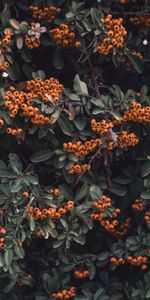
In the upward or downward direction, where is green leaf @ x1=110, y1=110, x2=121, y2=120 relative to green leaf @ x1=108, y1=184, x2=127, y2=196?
upward

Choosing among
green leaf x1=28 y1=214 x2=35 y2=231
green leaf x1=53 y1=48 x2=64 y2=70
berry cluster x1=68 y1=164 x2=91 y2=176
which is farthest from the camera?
green leaf x1=53 y1=48 x2=64 y2=70

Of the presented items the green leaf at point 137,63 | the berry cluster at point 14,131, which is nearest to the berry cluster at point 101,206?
the berry cluster at point 14,131

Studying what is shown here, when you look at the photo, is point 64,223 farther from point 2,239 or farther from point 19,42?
point 19,42

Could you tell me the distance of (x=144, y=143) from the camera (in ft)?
9.77

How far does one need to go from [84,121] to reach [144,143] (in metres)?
0.38

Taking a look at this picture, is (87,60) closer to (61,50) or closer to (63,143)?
(61,50)

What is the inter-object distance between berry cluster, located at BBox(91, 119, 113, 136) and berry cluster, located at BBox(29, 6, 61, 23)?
50 cm

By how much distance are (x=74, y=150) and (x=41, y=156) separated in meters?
0.21

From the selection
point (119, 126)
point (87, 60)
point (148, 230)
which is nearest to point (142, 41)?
point (87, 60)

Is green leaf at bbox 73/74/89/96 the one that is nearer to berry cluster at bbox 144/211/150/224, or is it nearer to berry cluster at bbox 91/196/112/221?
berry cluster at bbox 91/196/112/221

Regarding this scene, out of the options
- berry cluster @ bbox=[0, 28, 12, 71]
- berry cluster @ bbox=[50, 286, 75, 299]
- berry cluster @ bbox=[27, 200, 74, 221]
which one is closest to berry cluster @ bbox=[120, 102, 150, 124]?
berry cluster @ bbox=[27, 200, 74, 221]

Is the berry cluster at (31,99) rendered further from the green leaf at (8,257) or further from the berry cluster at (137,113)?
the green leaf at (8,257)

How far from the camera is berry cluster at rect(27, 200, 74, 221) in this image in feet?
8.45

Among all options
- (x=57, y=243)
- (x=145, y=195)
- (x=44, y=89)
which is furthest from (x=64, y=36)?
(x=57, y=243)
